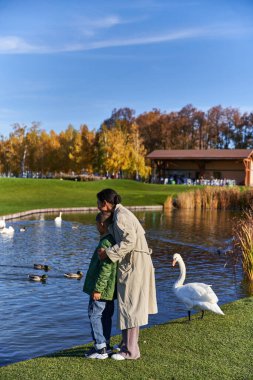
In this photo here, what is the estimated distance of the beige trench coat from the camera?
5.59 m

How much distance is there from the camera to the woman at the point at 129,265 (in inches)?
220

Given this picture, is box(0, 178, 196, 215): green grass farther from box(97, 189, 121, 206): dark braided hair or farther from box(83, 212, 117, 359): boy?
box(97, 189, 121, 206): dark braided hair

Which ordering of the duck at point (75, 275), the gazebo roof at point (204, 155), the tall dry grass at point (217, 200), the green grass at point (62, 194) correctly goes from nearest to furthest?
the duck at point (75, 275), the green grass at point (62, 194), the tall dry grass at point (217, 200), the gazebo roof at point (204, 155)

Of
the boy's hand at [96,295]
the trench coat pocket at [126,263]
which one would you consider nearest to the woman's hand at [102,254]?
the trench coat pocket at [126,263]

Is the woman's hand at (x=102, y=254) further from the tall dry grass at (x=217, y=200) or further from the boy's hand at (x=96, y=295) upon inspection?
the tall dry grass at (x=217, y=200)

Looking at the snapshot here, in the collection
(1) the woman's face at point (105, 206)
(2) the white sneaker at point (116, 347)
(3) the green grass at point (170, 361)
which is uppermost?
(1) the woman's face at point (105, 206)

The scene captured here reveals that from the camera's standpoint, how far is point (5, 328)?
8.33 m

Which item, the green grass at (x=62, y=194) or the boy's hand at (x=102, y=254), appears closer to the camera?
the boy's hand at (x=102, y=254)

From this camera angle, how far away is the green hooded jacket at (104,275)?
571cm

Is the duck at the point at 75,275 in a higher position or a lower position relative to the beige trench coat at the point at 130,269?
lower

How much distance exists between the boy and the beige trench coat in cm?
10

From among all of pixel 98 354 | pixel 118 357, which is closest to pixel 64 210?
pixel 98 354

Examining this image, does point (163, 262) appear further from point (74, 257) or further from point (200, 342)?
point (200, 342)

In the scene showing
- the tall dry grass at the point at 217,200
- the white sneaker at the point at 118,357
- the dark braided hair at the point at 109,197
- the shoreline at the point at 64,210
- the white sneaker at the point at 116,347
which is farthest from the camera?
the tall dry grass at the point at 217,200
